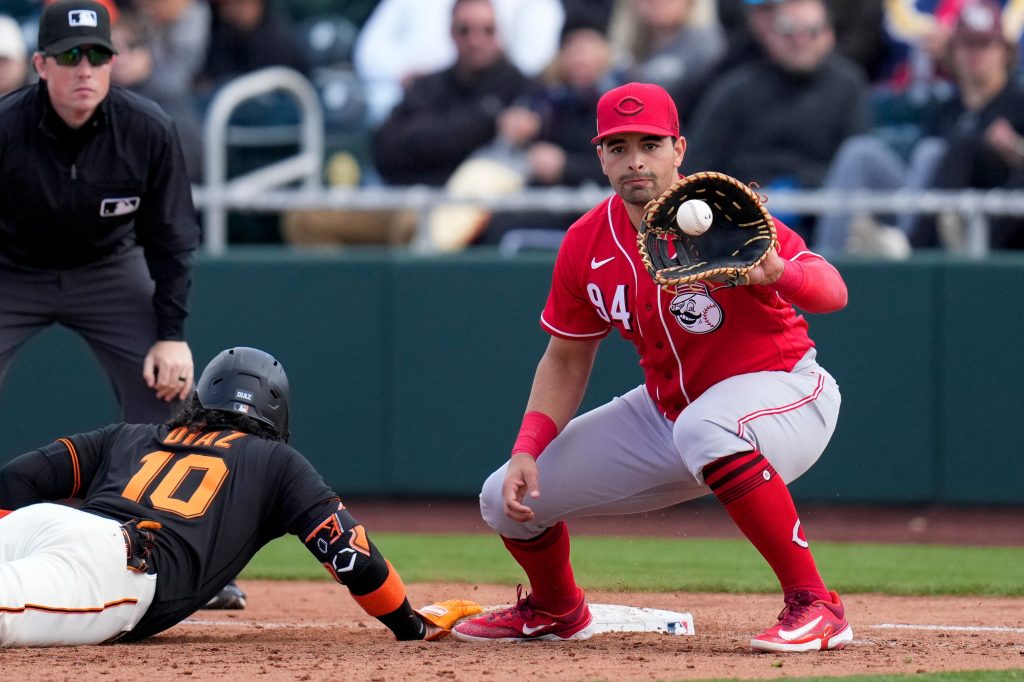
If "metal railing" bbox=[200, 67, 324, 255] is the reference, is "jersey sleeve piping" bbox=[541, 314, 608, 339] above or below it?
below

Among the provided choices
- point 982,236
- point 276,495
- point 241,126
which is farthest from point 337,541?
point 241,126

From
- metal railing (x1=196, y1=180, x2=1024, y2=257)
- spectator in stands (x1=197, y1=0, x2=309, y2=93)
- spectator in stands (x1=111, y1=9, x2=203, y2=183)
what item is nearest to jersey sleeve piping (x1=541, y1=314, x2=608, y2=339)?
metal railing (x1=196, y1=180, x2=1024, y2=257)

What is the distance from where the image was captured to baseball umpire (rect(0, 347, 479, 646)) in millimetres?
3951

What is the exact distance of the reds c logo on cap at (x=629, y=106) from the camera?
13.7 ft

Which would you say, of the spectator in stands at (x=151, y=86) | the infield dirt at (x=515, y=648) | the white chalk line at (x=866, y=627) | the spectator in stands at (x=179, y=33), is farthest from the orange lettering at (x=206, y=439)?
the spectator in stands at (x=179, y=33)

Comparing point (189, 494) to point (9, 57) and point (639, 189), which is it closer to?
point (639, 189)

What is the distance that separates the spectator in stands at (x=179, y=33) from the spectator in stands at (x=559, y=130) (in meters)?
2.60

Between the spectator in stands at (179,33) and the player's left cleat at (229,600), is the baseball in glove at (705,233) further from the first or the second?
the spectator in stands at (179,33)

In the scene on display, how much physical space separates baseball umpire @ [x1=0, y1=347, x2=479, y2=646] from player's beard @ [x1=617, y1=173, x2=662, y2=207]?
1183mm

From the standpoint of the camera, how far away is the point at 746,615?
521 cm

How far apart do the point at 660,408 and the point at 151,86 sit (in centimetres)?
576

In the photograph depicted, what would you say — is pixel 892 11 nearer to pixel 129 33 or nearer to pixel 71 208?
pixel 129 33

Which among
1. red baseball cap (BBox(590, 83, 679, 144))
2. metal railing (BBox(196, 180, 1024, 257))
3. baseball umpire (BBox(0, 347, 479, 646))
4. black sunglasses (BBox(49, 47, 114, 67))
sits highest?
black sunglasses (BBox(49, 47, 114, 67))

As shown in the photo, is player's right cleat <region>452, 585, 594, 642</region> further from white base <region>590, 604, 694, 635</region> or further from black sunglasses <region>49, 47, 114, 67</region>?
black sunglasses <region>49, 47, 114, 67</region>
